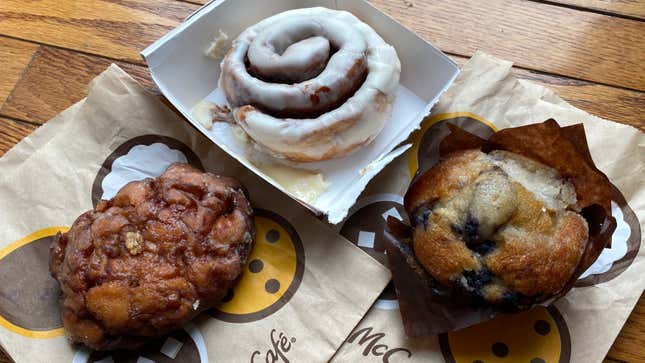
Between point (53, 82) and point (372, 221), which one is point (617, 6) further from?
point (53, 82)

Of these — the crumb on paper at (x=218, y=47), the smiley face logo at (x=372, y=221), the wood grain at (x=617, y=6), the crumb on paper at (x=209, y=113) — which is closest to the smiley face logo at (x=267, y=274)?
the smiley face logo at (x=372, y=221)

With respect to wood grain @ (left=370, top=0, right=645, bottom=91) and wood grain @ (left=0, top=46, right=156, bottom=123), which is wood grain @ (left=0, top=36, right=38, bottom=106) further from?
wood grain @ (left=370, top=0, right=645, bottom=91)

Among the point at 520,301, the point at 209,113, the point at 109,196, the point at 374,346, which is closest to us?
the point at 520,301

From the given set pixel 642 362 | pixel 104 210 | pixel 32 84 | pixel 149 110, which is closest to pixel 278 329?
pixel 104 210

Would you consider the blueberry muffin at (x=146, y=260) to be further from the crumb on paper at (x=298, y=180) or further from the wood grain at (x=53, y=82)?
the wood grain at (x=53, y=82)

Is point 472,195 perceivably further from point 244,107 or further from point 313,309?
point 244,107

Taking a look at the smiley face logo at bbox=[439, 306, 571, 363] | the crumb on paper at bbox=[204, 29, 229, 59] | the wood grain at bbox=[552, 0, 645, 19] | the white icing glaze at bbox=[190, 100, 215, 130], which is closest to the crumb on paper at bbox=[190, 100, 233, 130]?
the white icing glaze at bbox=[190, 100, 215, 130]

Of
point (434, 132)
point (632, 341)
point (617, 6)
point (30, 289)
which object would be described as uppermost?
point (617, 6)

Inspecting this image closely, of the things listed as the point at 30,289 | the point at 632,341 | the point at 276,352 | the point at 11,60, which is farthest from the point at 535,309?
the point at 11,60
